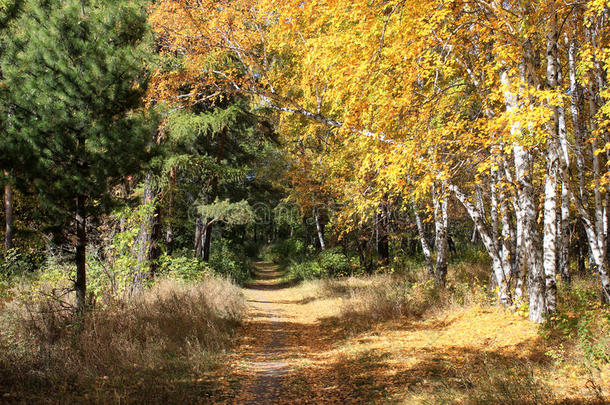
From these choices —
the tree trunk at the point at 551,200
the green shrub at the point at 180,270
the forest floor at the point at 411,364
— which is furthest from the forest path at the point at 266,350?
the tree trunk at the point at 551,200

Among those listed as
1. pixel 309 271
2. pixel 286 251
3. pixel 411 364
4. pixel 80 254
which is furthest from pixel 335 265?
pixel 286 251

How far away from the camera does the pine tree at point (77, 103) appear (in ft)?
17.0

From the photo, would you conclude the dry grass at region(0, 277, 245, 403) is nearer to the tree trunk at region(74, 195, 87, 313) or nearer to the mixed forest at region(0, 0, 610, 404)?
the mixed forest at region(0, 0, 610, 404)

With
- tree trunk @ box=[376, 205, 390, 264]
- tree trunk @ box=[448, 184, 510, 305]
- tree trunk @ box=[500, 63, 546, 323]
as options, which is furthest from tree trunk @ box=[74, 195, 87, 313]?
tree trunk @ box=[376, 205, 390, 264]

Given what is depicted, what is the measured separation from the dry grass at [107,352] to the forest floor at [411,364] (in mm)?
800

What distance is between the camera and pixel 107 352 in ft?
17.2

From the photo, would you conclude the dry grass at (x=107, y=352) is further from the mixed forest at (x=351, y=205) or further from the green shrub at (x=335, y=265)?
the green shrub at (x=335, y=265)

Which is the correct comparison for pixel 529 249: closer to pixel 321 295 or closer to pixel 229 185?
pixel 321 295

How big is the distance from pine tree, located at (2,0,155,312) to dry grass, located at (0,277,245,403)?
2.16 ft

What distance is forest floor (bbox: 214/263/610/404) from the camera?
4258 millimetres

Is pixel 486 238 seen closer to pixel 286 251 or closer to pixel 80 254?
pixel 80 254

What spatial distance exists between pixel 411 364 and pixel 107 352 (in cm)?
473

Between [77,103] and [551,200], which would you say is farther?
[551,200]

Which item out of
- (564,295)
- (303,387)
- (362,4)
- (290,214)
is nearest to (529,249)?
(564,295)
